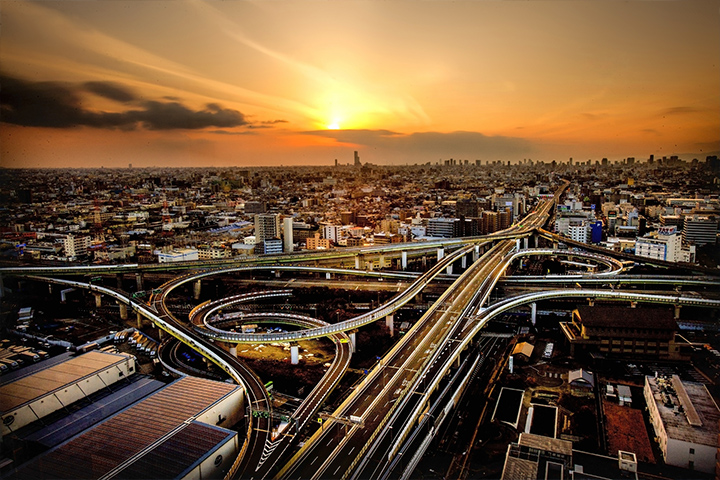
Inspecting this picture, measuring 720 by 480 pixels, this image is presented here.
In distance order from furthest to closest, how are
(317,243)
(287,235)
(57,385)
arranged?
(317,243), (287,235), (57,385)

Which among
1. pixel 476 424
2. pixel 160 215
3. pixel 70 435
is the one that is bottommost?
pixel 476 424

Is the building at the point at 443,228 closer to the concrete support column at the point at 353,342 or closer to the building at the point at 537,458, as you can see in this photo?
the concrete support column at the point at 353,342

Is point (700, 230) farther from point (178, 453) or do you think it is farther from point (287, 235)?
point (178, 453)

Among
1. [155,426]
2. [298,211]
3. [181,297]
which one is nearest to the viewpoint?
[155,426]

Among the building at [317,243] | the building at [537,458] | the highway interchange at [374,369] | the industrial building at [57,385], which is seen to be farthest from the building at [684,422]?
the building at [317,243]

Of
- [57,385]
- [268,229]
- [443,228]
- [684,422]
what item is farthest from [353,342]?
[443,228]

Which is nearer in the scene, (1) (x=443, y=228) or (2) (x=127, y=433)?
(2) (x=127, y=433)

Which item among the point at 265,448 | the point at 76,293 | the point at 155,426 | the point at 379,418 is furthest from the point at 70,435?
the point at 76,293

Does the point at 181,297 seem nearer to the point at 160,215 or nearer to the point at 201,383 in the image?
the point at 201,383
